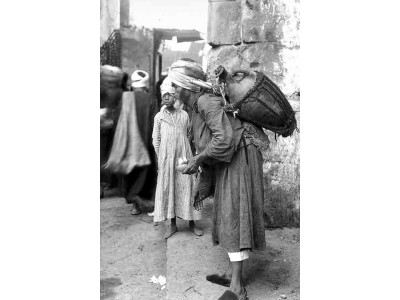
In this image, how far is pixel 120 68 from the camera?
5.15 meters

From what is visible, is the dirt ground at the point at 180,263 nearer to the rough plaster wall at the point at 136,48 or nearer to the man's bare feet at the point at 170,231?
the man's bare feet at the point at 170,231

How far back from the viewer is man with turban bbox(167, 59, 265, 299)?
2906mm

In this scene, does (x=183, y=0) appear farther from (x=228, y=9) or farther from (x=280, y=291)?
(x=280, y=291)

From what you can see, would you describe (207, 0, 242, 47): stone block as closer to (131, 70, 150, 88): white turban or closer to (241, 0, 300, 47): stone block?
(241, 0, 300, 47): stone block

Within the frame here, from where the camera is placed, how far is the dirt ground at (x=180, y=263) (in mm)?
3266

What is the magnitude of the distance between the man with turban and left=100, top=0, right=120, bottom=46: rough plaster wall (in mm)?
1235

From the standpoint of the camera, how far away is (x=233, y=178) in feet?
9.84

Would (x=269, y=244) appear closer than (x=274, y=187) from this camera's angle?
Yes

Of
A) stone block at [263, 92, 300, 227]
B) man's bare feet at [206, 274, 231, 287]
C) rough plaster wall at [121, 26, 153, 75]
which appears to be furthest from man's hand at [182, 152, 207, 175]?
rough plaster wall at [121, 26, 153, 75]

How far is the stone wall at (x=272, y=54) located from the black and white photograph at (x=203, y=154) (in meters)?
0.01

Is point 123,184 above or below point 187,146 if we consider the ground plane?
below

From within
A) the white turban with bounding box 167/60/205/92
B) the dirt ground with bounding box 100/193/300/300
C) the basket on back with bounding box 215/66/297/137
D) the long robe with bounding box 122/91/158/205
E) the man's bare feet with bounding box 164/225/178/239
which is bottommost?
the dirt ground with bounding box 100/193/300/300
